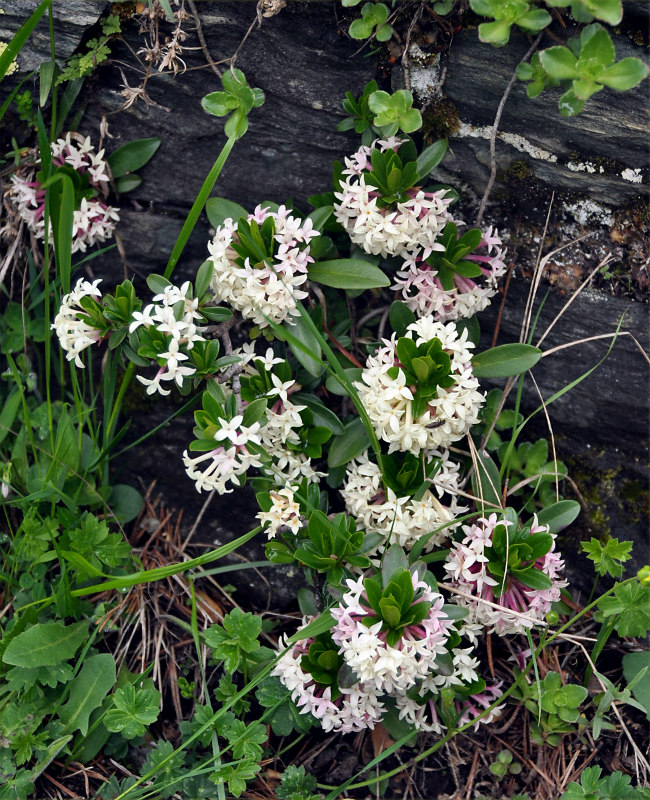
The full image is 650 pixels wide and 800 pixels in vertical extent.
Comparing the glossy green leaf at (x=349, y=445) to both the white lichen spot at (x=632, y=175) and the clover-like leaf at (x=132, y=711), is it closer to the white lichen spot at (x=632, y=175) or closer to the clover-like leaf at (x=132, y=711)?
the clover-like leaf at (x=132, y=711)

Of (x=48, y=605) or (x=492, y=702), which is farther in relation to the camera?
(x=48, y=605)

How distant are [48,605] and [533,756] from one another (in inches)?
77.4

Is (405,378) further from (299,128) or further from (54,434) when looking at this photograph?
(54,434)

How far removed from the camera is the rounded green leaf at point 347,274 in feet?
8.24

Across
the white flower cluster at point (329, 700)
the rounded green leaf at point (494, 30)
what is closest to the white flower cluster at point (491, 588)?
the white flower cluster at point (329, 700)

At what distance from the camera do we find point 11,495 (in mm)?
2943

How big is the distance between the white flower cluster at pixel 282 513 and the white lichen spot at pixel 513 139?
1.51 meters

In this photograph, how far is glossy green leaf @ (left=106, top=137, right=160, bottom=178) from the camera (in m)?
2.88

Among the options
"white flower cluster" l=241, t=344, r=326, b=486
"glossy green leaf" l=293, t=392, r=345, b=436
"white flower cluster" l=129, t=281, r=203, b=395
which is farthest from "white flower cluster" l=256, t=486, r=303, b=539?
"white flower cluster" l=129, t=281, r=203, b=395

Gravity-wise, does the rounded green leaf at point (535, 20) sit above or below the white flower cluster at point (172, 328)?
above

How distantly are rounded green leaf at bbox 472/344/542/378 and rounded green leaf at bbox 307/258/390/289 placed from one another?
0.47 meters

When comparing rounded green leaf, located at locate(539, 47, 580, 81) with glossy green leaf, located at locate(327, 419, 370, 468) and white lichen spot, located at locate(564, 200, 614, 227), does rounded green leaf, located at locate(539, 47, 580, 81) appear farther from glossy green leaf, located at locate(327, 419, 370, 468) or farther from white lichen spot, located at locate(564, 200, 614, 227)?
glossy green leaf, located at locate(327, 419, 370, 468)

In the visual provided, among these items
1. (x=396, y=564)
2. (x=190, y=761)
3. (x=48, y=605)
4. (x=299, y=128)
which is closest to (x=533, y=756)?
(x=396, y=564)

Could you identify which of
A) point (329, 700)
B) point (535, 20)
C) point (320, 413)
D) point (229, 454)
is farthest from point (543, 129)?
point (329, 700)
